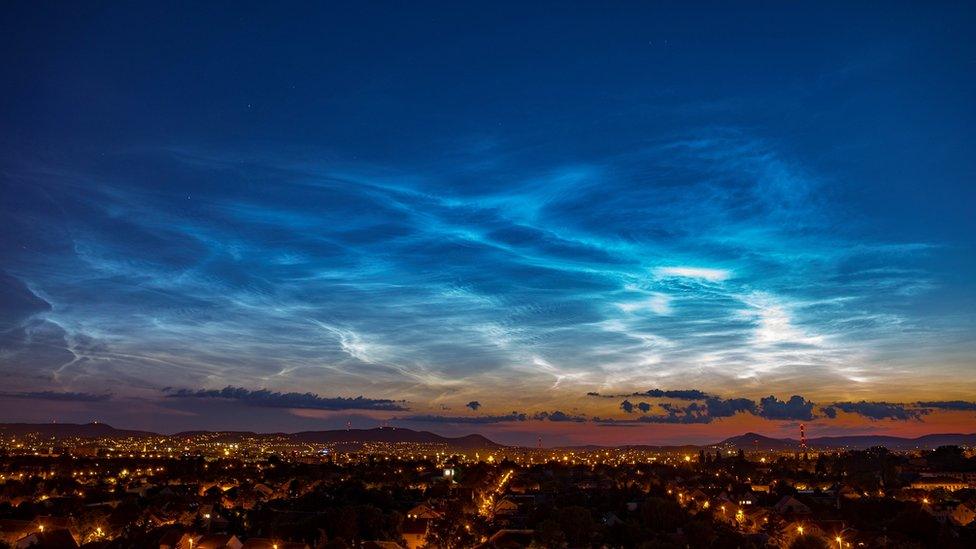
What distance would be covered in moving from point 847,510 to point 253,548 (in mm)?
39671

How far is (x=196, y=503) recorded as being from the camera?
6178cm

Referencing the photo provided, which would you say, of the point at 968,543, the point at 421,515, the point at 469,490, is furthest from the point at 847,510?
the point at 469,490

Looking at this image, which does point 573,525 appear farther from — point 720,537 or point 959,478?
point 959,478

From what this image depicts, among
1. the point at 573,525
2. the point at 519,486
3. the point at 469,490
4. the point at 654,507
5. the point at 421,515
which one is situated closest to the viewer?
the point at 573,525

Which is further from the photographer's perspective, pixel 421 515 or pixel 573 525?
pixel 421 515

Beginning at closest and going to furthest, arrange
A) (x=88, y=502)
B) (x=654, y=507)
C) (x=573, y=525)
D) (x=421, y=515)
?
(x=573, y=525), (x=654, y=507), (x=421, y=515), (x=88, y=502)

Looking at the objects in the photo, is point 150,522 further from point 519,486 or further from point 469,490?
point 519,486

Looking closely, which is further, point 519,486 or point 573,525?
point 519,486

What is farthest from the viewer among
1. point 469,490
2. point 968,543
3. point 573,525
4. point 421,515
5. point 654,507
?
point 469,490

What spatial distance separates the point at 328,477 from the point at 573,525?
192 ft

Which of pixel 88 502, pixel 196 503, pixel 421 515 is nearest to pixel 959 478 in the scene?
pixel 421 515

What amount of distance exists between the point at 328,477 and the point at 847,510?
60.2m

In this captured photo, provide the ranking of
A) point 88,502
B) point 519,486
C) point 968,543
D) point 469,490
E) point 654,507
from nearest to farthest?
point 968,543
point 654,507
point 88,502
point 469,490
point 519,486

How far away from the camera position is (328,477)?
310 feet
